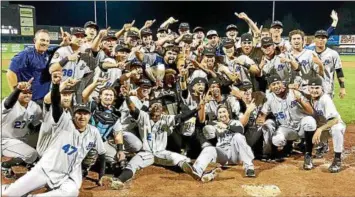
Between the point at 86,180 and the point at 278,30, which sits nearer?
the point at 86,180

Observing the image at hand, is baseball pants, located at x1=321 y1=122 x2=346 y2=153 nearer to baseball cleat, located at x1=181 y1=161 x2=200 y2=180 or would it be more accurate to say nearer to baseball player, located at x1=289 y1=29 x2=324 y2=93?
baseball player, located at x1=289 y1=29 x2=324 y2=93

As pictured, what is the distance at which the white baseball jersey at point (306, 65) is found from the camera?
6545 millimetres

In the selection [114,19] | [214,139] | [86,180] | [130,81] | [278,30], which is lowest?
[86,180]

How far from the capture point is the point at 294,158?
611cm

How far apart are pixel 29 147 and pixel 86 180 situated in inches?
33.1

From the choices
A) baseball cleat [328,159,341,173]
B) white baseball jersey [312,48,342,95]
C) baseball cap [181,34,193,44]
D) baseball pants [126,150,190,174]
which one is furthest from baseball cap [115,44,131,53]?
baseball cleat [328,159,341,173]

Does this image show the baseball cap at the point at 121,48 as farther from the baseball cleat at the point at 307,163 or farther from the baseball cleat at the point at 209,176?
the baseball cleat at the point at 307,163

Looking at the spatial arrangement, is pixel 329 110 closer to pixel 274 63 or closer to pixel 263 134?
pixel 263 134

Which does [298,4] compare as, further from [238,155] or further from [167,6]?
[238,155]

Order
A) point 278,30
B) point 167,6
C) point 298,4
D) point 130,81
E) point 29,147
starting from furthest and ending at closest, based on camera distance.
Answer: point 298,4 → point 167,6 → point 278,30 → point 130,81 → point 29,147

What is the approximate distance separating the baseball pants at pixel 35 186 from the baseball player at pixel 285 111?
3.16 meters

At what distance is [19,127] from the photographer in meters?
5.04

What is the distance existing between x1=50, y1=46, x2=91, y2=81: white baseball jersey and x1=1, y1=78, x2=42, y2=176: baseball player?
0.81 m

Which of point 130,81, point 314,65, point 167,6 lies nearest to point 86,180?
point 130,81
